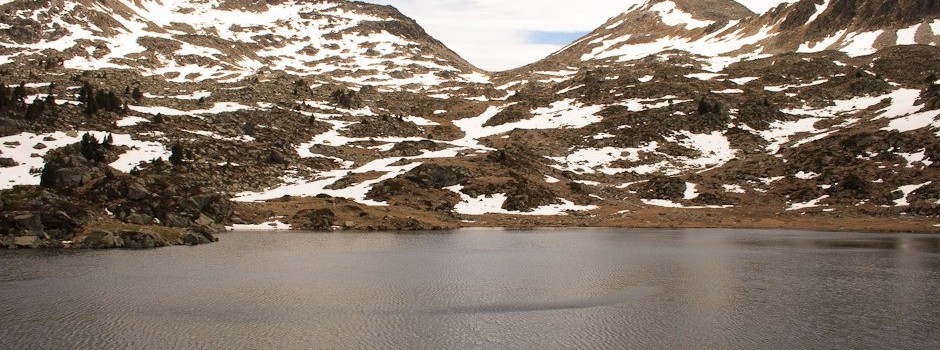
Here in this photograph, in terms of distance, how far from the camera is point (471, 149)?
149 m

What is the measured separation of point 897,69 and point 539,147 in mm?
102606

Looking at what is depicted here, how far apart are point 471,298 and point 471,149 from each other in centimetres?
11251

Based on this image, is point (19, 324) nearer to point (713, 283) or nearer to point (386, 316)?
point (386, 316)

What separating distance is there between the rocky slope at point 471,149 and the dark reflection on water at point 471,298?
2411cm

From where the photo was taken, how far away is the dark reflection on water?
27.3 meters

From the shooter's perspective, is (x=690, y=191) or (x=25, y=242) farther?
(x=690, y=191)

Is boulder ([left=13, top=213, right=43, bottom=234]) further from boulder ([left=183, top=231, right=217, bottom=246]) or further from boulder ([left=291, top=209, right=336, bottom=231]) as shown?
boulder ([left=291, top=209, right=336, bottom=231])

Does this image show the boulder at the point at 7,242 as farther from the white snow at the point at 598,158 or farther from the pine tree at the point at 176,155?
the white snow at the point at 598,158

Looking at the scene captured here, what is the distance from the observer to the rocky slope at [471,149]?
9138 cm

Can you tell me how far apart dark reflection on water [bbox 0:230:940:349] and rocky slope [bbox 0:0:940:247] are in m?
24.1

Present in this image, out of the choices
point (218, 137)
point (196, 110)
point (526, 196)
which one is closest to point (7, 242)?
point (218, 137)

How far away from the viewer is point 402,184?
113562 millimetres

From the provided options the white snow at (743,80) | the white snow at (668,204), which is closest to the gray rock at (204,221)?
the white snow at (668,204)

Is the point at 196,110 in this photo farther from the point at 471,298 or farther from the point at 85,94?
the point at 471,298
